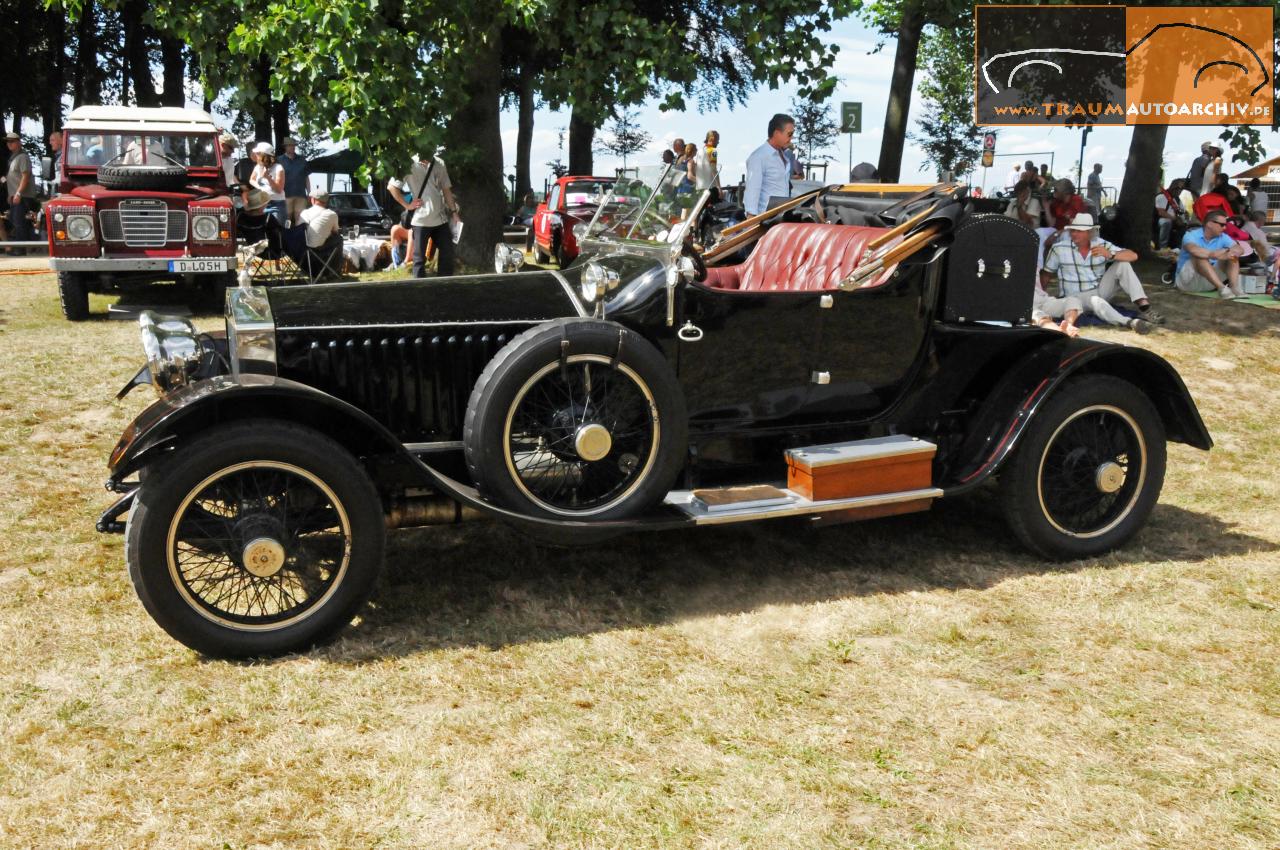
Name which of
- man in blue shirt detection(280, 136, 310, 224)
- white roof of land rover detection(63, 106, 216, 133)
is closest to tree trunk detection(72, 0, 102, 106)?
man in blue shirt detection(280, 136, 310, 224)

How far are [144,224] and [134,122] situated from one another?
1.71 meters

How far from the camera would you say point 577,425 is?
4004 mm

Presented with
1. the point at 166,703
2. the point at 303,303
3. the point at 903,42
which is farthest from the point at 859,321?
the point at 903,42

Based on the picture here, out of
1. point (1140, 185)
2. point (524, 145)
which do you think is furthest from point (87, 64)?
point (1140, 185)

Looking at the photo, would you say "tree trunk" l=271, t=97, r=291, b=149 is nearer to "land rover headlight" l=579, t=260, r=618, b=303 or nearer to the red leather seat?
the red leather seat

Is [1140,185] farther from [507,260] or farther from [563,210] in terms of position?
[507,260]

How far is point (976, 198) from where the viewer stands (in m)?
4.83

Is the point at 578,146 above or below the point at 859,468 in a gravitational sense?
above

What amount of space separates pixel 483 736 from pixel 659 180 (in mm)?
2536

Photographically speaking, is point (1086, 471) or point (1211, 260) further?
point (1211, 260)

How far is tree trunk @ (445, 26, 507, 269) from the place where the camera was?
1244 centimetres

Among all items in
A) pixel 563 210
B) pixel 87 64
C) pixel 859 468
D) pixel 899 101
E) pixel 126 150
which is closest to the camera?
pixel 859 468

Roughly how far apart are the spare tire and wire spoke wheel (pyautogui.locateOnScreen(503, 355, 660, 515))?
8.74m

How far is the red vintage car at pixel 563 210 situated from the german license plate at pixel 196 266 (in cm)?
513
